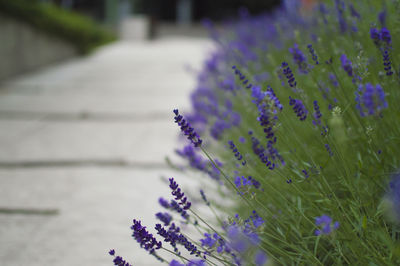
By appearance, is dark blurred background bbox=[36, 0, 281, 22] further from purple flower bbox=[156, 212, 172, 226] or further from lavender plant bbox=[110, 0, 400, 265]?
purple flower bbox=[156, 212, 172, 226]

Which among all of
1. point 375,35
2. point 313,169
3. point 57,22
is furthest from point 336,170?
point 57,22

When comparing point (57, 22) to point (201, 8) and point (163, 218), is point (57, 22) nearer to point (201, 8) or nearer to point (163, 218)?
point (163, 218)

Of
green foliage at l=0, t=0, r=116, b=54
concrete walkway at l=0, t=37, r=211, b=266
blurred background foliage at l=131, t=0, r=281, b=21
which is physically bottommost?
concrete walkway at l=0, t=37, r=211, b=266

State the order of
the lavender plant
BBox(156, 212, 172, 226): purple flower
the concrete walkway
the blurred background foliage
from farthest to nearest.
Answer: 1. the blurred background foliage
2. the concrete walkway
3. BBox(156, 212, 172, 226): purple flower
4. the lavender plant

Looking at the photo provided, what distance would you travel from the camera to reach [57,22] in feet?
25.4

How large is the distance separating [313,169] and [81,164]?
1765 mm

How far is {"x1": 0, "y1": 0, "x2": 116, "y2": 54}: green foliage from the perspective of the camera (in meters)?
6.32

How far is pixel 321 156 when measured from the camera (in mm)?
1536

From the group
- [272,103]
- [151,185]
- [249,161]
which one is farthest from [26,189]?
[272,103]

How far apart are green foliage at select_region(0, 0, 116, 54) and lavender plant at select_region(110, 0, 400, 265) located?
515 centimetres

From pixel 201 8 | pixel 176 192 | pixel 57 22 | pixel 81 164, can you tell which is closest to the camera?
pixel 176 192

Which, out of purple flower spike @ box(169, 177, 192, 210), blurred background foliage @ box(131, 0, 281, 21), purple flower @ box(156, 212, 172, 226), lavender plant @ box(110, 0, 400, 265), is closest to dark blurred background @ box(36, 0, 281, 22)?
blurred background foliage @ box(131, 0, 281, 21)

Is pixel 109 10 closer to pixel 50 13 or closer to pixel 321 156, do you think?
pixel 50 13

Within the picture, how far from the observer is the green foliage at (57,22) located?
6320 mm
